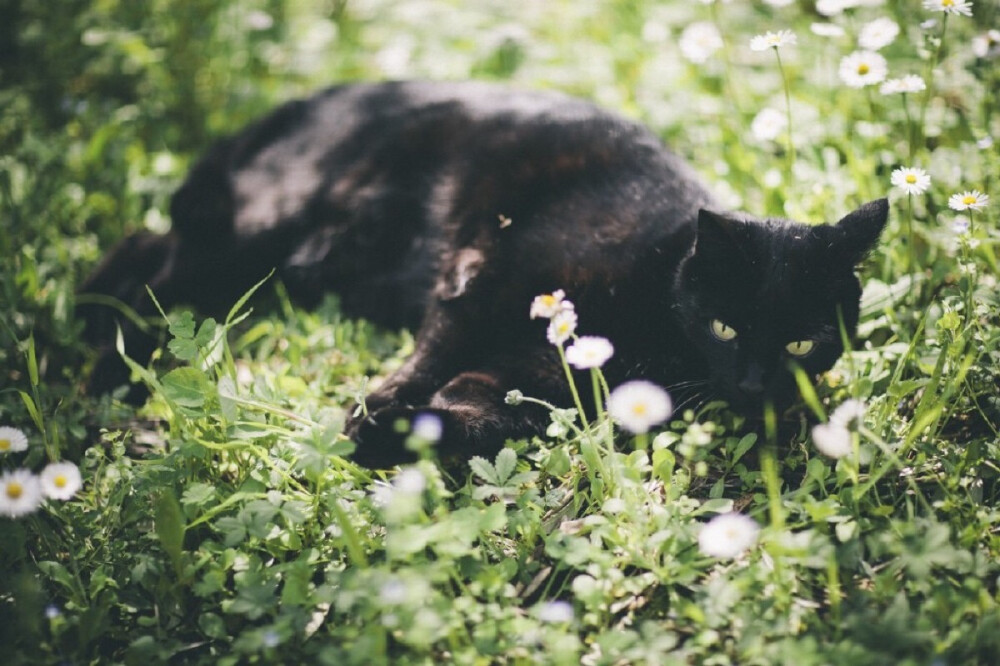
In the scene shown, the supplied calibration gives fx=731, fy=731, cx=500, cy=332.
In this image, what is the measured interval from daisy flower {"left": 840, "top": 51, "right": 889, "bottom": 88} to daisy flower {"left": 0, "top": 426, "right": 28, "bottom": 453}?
6.84 ft

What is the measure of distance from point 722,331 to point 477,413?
2.03 feet

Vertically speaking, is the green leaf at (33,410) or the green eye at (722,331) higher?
the green leaf at (33,410)

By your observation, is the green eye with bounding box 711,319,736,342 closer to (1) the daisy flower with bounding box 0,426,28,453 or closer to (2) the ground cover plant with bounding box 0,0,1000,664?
(2) the ground cover plant with bounding box 0,0,1000,664

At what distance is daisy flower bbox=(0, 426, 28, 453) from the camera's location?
4.63ft

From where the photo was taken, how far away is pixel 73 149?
2.74 meters

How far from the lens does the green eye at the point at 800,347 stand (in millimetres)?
1655

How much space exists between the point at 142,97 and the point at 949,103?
3.18 m

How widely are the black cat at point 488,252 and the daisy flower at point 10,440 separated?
0.69 m

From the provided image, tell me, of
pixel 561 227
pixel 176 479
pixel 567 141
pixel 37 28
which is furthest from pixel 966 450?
pixel 37 28

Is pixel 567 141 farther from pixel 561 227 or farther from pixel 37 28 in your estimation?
pixel 37 28

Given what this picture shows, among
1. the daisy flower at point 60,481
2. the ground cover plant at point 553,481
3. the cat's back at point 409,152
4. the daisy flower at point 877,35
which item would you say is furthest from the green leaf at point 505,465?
the daisy flower at point 877,35

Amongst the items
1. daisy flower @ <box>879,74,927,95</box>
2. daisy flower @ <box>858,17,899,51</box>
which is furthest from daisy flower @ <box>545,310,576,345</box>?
daisy flower @ <box>858,17,899,51</box>

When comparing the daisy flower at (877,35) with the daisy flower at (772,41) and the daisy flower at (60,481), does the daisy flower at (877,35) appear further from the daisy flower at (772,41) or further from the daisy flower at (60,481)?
the daisy flower at (60,481)

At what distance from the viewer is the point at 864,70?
192 centimetres
